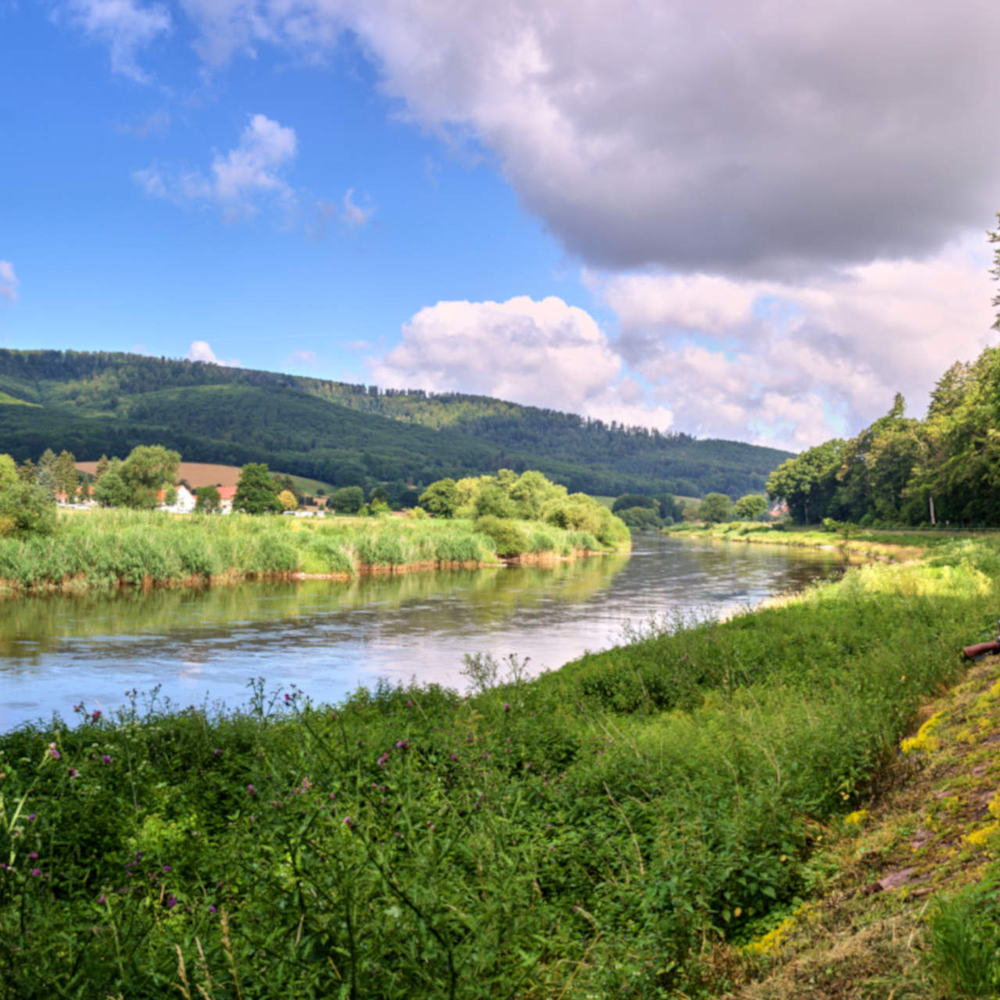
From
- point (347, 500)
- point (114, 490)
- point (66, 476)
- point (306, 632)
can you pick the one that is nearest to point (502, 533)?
point (306, 632)

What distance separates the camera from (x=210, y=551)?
38.5 m

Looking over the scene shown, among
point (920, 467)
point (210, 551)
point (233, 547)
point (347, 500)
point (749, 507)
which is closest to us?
point (210, 551)

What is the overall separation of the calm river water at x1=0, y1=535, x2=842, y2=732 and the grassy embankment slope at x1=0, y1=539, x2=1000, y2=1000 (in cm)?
499

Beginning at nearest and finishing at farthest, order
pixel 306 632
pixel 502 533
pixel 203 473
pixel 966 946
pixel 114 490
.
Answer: pixel 966 946
pixel 306 632
pixel 502 533
pixel 114 490
pixel 203 473

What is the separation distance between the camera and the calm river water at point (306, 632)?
57.9ft

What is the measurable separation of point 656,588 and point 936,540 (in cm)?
2591

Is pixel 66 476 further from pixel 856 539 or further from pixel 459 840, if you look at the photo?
pixel 459 840

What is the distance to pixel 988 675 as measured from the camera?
878 cm

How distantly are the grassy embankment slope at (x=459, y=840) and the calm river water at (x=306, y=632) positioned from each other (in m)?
4.99

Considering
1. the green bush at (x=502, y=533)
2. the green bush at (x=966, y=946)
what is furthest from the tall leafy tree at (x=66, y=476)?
the green bush at (x=966, y=946)

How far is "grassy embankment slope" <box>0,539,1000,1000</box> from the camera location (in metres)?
3.49

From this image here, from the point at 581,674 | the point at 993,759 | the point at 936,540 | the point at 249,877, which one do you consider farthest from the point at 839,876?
the point at 936,540

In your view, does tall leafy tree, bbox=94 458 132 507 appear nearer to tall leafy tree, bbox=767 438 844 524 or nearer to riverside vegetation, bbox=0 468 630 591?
riverside vegetation, bbox=0 468 630 591

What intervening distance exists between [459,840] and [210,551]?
1441 inches
